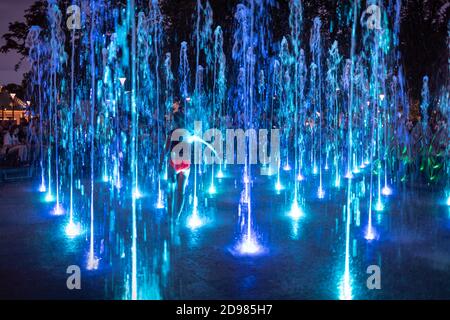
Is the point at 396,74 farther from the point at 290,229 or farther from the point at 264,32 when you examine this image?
the point at 290,229

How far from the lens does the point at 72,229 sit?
7.74 m

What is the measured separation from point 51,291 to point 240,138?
66.4ft

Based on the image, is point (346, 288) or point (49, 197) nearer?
point (346, 288)

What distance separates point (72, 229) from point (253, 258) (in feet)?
10.6

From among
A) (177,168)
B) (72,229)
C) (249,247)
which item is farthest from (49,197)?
(249,247)

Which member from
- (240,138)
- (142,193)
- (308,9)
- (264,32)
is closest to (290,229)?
(142,193)

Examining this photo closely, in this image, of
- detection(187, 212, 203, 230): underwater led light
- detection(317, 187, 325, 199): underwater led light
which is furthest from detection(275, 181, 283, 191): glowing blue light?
detection(187, 212, 203, 230): underwater led light

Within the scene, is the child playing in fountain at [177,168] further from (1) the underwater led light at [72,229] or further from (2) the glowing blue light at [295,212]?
(2) the glowing blue light at [295,212]

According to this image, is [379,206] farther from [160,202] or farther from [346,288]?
[346,288]

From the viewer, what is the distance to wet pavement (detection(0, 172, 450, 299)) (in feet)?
16.0

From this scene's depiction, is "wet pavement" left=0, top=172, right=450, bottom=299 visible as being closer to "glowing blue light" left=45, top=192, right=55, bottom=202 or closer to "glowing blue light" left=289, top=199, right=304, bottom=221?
"glowing blue light" left=289, top=199, right=304, bottom=221

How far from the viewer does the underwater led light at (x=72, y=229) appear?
744cm

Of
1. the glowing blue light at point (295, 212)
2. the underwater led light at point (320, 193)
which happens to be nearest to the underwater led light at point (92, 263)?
the glowing blue light at point (295, 212)

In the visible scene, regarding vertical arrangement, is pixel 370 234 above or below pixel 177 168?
below
